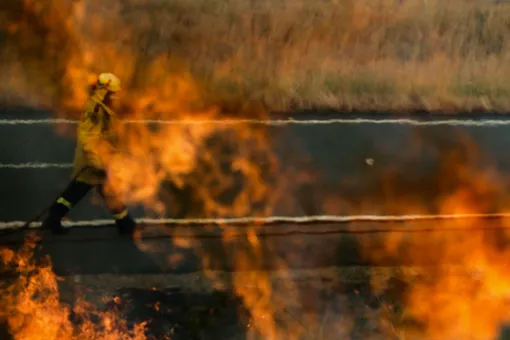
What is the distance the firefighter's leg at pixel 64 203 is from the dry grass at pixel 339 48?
433 cm

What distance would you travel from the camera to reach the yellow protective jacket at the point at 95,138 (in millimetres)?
5297

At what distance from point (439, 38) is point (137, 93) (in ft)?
20.4

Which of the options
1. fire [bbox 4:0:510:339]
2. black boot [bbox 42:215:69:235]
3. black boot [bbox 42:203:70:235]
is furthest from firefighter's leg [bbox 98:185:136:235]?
black boot [bbox 42:215:69:235]

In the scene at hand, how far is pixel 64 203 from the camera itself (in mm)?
5691

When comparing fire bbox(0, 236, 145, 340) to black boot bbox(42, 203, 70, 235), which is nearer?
fire bbox(0, 236, 145, 340)

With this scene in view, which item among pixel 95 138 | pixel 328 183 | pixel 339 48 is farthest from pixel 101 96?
pixel 339 48

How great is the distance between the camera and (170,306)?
5.30 m

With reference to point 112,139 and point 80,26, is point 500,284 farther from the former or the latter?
point 80,26

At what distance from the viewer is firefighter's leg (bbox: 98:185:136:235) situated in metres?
5.68

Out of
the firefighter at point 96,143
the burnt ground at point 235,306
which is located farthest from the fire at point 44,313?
the firefighter at point 96,143

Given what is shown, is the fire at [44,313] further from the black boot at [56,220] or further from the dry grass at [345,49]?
the dry grass at [345,49]

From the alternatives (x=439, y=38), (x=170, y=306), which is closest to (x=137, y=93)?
(x=170, y=306)

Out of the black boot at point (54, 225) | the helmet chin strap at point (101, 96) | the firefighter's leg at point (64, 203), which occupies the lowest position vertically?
the black boot at point (54, 225)

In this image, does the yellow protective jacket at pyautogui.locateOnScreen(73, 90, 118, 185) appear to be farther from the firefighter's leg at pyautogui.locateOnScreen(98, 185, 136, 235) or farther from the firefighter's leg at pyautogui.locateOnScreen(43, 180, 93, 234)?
the firefighter's leg at pyautogui.locateOnScreen(98, 185, 136, 235)
